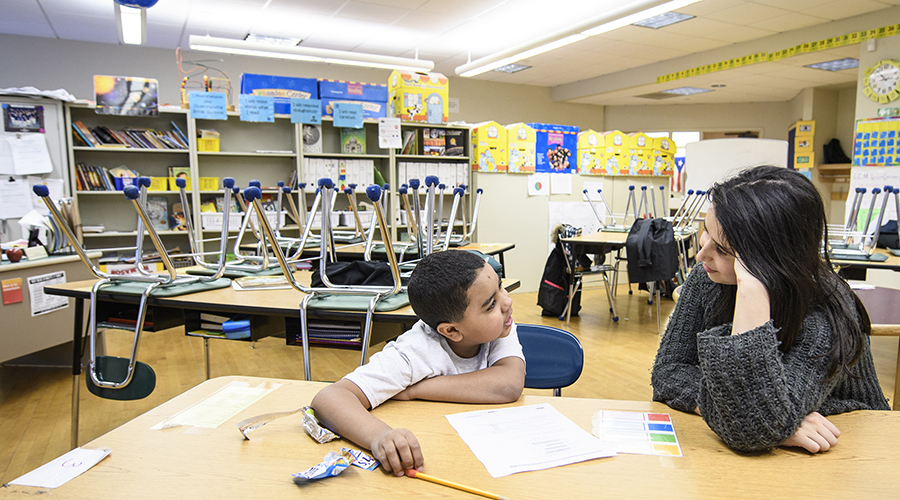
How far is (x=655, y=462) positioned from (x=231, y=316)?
1508 millimetres

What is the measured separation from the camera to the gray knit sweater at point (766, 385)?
2.51 feet

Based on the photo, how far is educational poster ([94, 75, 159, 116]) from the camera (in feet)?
13.8

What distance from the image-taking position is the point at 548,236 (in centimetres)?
580

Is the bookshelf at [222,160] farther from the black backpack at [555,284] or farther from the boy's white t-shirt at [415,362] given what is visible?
the boy's white t-shirt at [415,362]

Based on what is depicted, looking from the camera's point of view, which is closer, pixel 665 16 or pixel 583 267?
pixel 583 267

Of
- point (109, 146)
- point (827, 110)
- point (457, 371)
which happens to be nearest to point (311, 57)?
point (109, 146)

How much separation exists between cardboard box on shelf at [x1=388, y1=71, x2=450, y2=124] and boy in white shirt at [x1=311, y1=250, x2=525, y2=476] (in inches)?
162

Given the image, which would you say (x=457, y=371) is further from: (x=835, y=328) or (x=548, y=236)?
(x=548, y=236)

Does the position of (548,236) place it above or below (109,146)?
below

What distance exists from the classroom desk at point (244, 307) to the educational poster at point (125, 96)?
2671 mm

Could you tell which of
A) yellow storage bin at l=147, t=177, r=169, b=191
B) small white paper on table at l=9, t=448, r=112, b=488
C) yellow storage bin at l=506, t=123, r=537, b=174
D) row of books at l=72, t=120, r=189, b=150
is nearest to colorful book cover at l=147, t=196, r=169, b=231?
yellow storage bin at l=147, t=177, r=169, b=191

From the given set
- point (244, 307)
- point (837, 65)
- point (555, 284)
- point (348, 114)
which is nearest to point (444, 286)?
point (244, 307)

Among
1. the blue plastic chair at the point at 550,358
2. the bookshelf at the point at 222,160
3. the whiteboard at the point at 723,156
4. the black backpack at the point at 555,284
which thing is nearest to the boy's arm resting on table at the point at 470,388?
the blue plastic chair at the point at 550,358

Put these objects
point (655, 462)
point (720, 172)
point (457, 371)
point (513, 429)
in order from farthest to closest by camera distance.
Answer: point (720, 172), point (457, 371), point (513, 429), point (655, 462)
